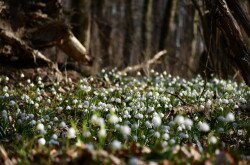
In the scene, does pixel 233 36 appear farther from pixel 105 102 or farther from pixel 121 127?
pixel 121 127

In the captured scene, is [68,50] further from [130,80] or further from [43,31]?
[130,80]

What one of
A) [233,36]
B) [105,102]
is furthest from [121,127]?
[105,102]

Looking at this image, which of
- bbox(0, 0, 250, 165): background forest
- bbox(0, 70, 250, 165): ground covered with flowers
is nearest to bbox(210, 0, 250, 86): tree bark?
bbox(0, 0, 250, 165): background forest

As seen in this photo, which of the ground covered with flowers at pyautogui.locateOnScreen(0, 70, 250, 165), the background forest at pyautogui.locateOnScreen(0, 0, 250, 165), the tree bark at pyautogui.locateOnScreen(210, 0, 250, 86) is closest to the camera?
the ground covered with flowers at pyautogui.locateOnScreen(0, 70, 250, 165)

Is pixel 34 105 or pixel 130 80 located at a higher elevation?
pixel 34 105

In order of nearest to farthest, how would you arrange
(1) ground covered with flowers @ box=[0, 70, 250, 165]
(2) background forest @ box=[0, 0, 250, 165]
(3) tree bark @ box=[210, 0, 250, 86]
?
(1) ground covered with flowers @ box=[0, 70, 250, 165], (2) background forest @ box=[0, 0, 250, 165], (3) tree bark @ box=[210, 0, 250, 86]

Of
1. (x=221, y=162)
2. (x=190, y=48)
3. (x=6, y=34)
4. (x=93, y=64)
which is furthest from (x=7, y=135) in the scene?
(x=190, y=48)

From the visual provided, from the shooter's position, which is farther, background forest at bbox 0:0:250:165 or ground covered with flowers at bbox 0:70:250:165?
background forest at bbox 0:0:250:165

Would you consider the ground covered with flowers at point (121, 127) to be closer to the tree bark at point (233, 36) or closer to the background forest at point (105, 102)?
the background forest at point (105, 102)

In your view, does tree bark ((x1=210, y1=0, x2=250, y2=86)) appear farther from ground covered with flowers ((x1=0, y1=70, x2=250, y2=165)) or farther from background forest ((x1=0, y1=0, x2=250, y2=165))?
ground covered with flowers ((x1=0, y1=70, x2=250, y2=165))
